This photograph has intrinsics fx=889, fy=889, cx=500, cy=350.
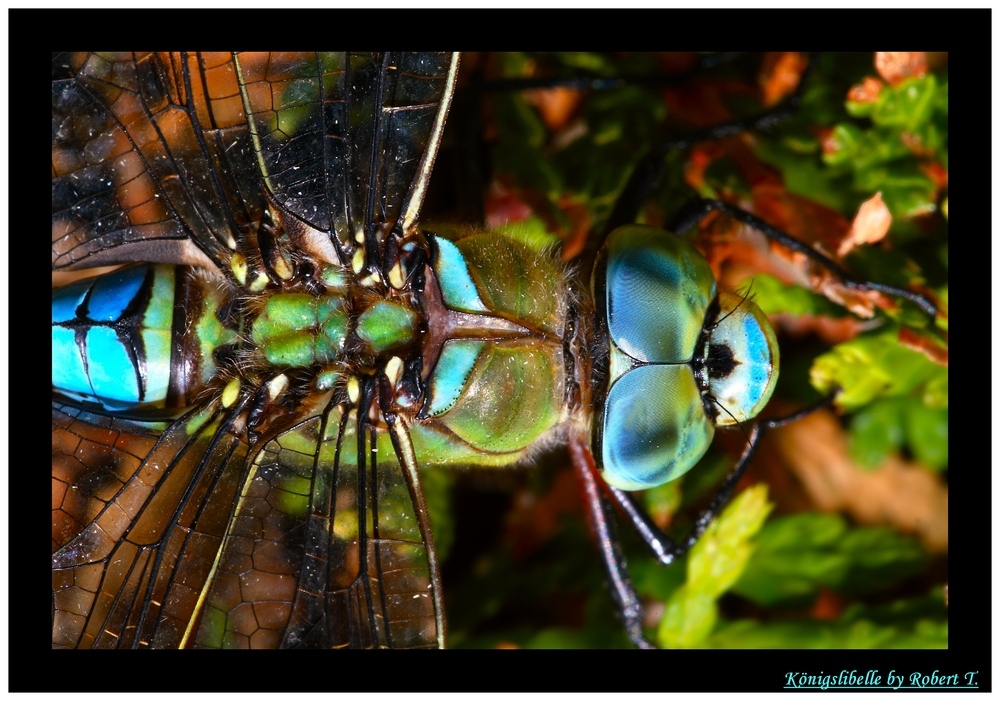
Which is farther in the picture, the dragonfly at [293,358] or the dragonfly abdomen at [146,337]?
the dragonfly abdomen at [146,337]

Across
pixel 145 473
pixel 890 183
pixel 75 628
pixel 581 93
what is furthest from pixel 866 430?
pixel 75 628

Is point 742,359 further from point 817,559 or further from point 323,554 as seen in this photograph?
point 323,554

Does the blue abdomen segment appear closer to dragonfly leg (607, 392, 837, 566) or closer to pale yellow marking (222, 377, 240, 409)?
pale yellow marking (222, 377, 240, 409)

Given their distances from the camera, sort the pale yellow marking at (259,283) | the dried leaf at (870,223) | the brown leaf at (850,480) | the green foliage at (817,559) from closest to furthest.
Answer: the pale yellow marking at (259,283) → the dried leaf at (870,223) → the green foliage at (817,559) → the brown leaf at (850,480)

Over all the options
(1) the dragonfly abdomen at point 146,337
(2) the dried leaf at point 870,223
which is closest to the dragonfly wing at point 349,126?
(1) the dragonfly abdomen at point 146,337

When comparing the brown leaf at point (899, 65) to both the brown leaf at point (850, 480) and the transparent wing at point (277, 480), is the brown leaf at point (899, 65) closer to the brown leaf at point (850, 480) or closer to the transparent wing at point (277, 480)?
the brown leaf at point (850, 480)

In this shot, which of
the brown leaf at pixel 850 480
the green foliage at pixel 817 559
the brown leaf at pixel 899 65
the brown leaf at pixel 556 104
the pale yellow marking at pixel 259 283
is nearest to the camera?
the pale yellow marking at pixel 259 283

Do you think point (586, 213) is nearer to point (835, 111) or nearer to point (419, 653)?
point (835, 111)
